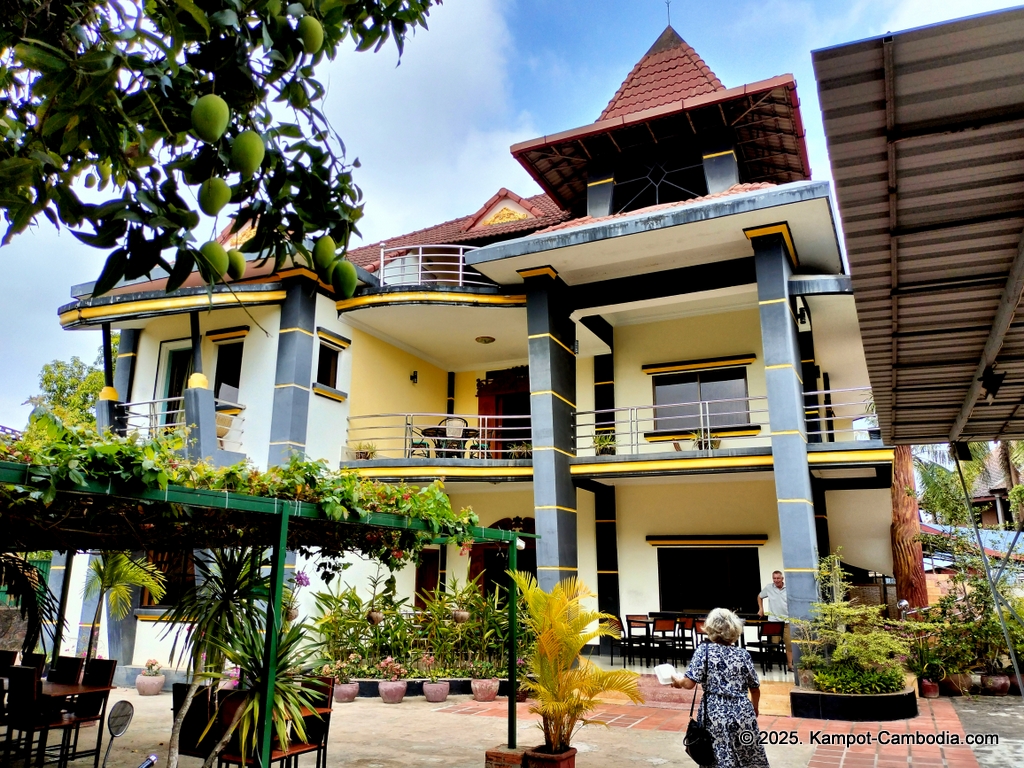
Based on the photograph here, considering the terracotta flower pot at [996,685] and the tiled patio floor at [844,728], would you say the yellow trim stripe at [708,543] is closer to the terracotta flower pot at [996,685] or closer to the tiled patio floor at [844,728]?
the tiled patio floor at [844,728]

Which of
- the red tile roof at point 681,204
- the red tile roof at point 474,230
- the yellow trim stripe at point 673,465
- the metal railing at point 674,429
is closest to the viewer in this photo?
the yellow trim stripe at point 673,465

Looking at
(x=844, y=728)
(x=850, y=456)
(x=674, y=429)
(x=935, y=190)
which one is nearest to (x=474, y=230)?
(x=674, y=429)

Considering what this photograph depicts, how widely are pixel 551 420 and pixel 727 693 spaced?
24.9 ft

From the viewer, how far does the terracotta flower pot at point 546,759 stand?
19.4ft

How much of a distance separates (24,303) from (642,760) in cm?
628

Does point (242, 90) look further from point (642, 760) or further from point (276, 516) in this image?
point (642, 760)

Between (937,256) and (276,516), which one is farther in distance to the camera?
(276,516)

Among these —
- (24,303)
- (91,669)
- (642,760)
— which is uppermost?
(24,303)

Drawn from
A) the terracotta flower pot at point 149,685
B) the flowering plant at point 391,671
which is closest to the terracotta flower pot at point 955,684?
the flowering plant at point 391,671

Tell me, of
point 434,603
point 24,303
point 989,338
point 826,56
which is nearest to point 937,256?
point 989,338

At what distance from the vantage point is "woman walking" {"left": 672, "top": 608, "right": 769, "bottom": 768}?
14.6 ft

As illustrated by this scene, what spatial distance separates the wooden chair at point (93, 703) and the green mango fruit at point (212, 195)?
614cm

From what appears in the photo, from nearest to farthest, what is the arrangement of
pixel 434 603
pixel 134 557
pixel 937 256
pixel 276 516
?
pixel 937 256
pixel 276 516
pixel 434 603
pixel 134 557

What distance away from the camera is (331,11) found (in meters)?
2.32
